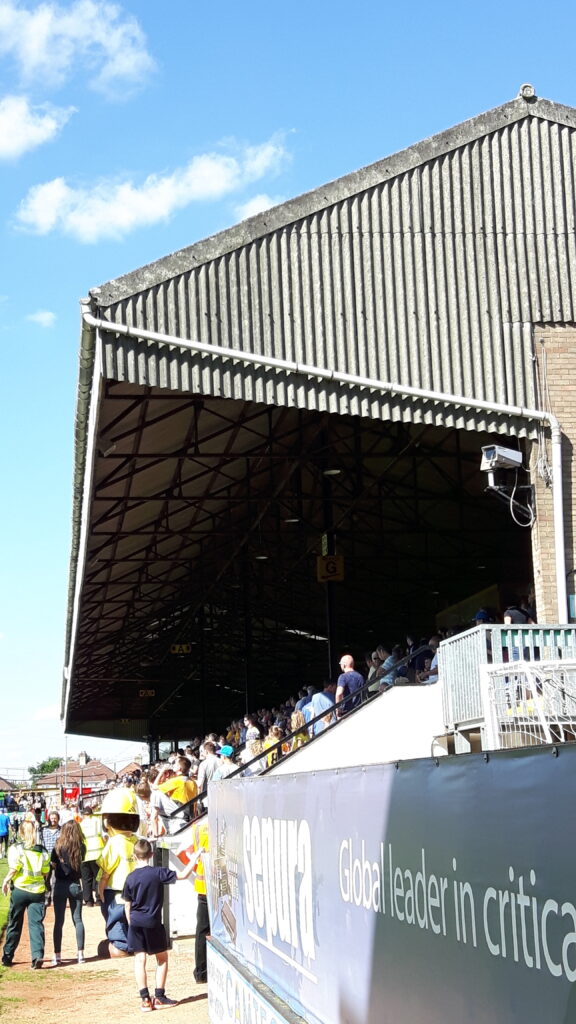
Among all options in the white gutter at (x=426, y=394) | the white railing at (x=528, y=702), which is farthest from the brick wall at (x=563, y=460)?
the white railing at (x=528, y=702)

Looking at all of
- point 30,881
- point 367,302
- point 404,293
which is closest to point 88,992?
point 30,881

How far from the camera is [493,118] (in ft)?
61.9

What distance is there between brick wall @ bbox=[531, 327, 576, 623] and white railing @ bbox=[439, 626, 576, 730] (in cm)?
204

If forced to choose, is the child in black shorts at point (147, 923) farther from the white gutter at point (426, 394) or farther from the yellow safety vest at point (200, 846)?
the white gutter at point (426, 394)

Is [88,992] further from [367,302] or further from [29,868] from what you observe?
[367,302]

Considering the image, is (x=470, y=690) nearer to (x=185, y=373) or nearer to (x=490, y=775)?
(x=185, y=373)

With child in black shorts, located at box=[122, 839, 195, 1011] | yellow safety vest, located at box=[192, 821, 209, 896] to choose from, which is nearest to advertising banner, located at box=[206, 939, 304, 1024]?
child in black shorts, located at box=[122, 839, 195, 1011]

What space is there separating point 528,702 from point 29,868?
731 cm

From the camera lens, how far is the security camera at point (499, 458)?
16891 mm

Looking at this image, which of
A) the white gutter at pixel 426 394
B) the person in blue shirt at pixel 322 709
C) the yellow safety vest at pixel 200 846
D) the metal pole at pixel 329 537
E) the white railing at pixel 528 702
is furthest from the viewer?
the metal pole at pixel 329 537

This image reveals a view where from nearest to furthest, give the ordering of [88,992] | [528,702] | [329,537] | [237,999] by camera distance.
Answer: [237,999] → [528,702] → [88,992] → [329,537]

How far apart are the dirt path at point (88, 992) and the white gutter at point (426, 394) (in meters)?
7.03

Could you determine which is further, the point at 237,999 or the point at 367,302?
the point at 367,302

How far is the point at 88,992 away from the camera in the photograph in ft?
47.5
